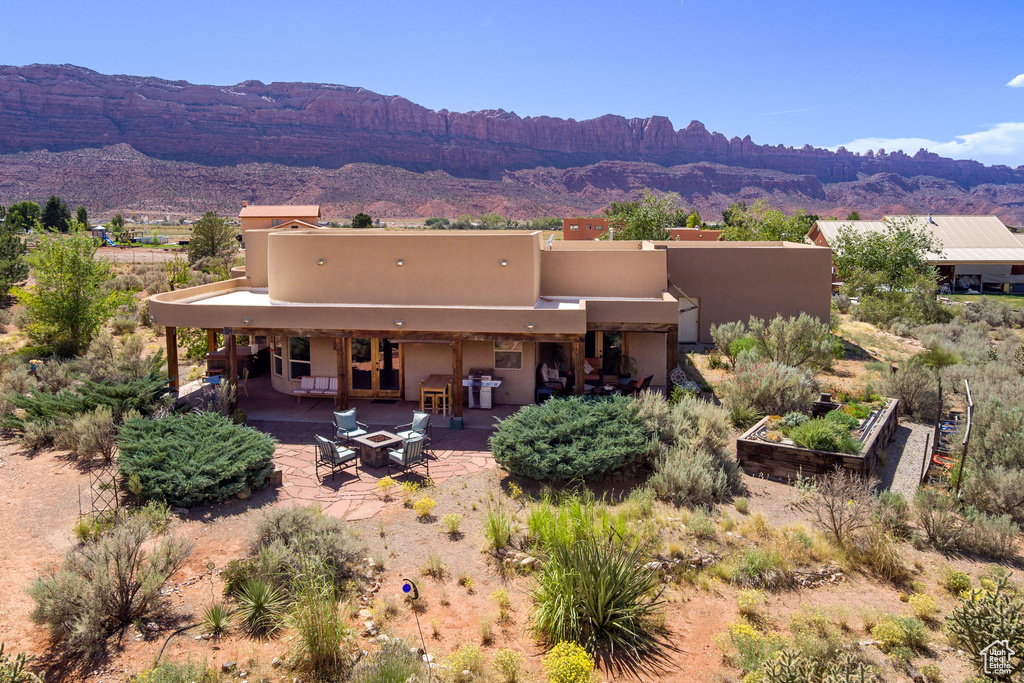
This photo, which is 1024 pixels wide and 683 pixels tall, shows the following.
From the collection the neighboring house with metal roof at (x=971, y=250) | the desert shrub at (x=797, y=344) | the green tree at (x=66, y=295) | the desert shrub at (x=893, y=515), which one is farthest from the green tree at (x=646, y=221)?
the desert shrub at (x=893, y=515)

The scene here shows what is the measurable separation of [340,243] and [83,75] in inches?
5371

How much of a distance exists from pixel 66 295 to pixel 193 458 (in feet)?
41.4

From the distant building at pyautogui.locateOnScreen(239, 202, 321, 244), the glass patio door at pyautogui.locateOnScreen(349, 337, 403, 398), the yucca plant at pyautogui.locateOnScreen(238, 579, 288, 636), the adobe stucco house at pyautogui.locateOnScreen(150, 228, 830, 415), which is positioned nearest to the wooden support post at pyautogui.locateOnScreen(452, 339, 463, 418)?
the adobe stucco house at pyautogui.locateOnScreen(150, 228, 830, 415)

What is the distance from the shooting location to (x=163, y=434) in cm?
1013

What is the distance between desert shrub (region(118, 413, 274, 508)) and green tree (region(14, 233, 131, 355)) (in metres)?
10.4

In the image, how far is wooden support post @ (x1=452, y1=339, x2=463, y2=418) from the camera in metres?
13.4

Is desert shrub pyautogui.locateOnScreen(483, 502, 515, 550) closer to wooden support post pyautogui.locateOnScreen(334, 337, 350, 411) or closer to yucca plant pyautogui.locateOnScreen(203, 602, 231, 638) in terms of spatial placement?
yucca plant pyautogui.locateOnScreen(203, 602, 231, 638)

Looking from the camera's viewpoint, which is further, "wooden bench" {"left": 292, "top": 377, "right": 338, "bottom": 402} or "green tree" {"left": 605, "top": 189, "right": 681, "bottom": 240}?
"green tree" {"left": 605, "top": 189, "right": 681, "bottom": 240}

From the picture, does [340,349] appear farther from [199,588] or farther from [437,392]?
[199,588]

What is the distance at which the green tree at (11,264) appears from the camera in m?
26.9

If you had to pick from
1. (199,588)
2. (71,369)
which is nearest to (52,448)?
(71,369)

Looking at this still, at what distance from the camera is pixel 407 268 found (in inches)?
580

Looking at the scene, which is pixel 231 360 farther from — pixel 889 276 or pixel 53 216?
pixel 53 216
